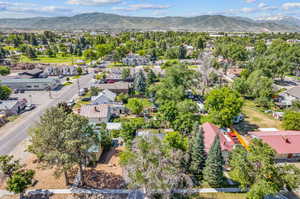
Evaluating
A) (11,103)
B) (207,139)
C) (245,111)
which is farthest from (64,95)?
(245,111)

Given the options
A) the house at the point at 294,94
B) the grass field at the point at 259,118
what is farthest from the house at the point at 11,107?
A: the house at the point at 294,94

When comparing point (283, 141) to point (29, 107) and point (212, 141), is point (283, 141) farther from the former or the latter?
point (29, 107)

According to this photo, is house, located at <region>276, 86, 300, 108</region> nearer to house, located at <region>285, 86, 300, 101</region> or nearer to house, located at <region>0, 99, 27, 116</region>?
house, located at <region>285, 86, 300, 101</region>

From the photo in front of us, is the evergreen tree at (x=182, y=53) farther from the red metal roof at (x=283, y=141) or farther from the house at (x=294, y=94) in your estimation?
the red metal roof at (x=283, y=141)

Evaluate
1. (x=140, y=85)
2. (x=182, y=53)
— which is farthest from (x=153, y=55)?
(x=140, y=85)

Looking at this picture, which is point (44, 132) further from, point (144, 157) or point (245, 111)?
point (245, 111)
